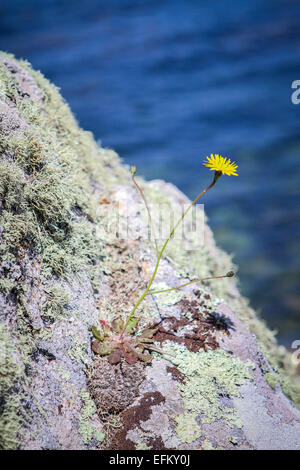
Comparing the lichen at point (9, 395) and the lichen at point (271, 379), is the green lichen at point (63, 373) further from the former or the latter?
the lichen at point (271, 379)

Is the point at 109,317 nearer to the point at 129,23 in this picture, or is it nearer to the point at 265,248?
the point at 265,248

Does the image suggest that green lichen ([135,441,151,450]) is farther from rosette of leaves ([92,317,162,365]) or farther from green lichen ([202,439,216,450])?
rosette of leaves ([92,317,162,365])

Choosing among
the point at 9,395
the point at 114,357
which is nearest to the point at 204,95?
the point at 114,357

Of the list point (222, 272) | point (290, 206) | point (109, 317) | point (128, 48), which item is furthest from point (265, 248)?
point (128, 48)

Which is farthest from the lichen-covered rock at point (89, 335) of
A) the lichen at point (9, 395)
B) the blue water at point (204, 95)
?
the blue water at point (204, 95)

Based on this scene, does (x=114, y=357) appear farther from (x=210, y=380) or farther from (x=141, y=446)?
Result: (x=210, y=380)

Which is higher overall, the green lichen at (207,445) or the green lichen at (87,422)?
the green lichen at (87,422)
